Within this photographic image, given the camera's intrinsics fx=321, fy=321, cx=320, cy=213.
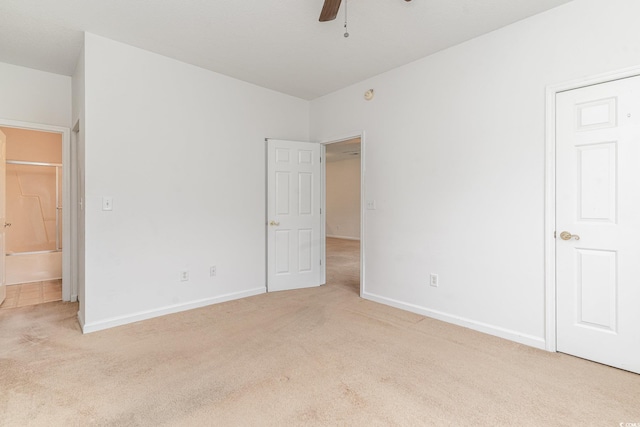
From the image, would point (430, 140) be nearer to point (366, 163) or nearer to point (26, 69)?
point (366, 163)

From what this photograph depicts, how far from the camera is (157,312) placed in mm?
3217

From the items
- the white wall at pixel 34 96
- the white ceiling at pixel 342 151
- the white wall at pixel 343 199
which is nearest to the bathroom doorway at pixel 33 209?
the white wall at pixel 34 96

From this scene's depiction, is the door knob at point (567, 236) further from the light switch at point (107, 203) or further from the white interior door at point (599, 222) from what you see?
the light switch at point (107, 203)

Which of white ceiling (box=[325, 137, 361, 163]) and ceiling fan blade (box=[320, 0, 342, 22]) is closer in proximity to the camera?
ceiling fan blade (box=[320, 0, 342, 22])

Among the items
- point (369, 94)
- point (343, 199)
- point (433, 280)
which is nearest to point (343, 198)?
point (343, 199)

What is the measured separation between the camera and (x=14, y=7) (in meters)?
2.43

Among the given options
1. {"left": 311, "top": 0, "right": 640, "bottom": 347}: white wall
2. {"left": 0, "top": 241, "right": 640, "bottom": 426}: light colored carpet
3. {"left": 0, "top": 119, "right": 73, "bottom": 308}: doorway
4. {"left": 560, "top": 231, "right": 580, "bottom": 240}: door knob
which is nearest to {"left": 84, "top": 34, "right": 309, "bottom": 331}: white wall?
{"left": 0, "top": 241, "right": 640, "bottom": 426}: light colored carpet

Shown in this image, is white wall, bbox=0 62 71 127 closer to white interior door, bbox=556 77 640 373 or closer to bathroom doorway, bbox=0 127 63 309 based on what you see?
bathroom doorway, bbox=0 127 63 309

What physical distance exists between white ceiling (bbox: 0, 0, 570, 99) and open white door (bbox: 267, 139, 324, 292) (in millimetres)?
1098

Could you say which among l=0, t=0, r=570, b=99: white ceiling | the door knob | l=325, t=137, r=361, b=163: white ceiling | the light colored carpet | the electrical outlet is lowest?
the light colored carpet

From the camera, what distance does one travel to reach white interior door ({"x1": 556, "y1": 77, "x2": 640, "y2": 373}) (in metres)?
2.14

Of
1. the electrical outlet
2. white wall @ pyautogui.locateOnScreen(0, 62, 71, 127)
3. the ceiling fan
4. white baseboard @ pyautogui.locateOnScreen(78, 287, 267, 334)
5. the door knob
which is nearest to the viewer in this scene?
the ceiling fan

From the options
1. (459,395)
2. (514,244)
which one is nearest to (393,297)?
(514,244)

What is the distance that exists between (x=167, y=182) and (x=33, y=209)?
3.60m
